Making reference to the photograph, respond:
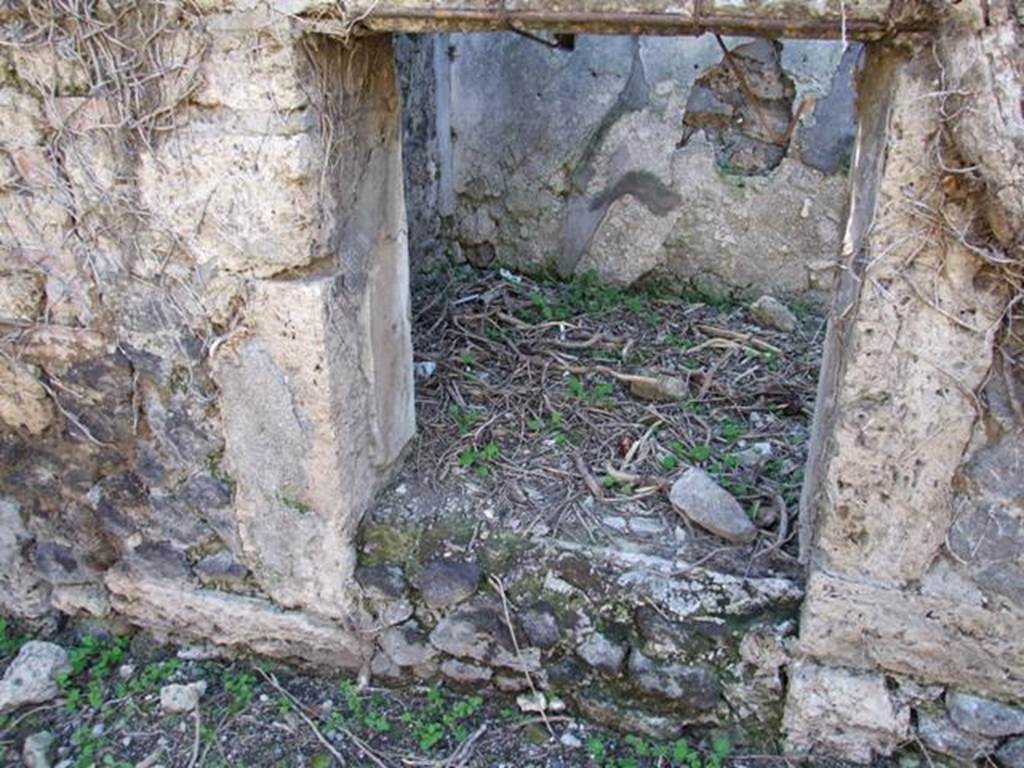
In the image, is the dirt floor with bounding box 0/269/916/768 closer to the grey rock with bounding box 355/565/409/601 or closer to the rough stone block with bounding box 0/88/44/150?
the grey rock with bounding box 355/565/409/601

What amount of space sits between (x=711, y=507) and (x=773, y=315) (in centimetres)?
163

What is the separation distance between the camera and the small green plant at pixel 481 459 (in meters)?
2.61

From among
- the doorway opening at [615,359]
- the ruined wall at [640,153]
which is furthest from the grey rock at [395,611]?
the ruined wall at [640,153]

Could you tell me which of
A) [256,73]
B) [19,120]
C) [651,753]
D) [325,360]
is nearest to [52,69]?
[19,120]

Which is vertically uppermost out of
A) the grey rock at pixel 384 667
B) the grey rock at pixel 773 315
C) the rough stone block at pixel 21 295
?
the rough stone block at pixel 21 295

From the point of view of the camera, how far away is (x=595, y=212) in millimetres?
4090

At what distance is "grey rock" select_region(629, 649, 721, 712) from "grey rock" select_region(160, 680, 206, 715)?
1.24 metres

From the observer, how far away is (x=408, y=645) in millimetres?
2498

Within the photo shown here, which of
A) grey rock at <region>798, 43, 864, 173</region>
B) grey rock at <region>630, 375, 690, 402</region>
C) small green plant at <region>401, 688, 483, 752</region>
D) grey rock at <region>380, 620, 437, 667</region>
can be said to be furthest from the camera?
grey rock at <region>798, 43, 864, 173</region>

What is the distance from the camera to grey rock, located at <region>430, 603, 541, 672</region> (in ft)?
7.86

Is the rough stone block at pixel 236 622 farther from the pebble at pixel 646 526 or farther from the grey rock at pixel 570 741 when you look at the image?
the pebble at pixel 646 526

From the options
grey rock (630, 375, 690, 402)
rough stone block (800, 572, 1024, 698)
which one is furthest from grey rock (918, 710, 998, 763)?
grey rock (630, 375, 690, 402)

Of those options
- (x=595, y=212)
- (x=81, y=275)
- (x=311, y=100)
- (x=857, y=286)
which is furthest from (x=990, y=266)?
(x=595, y=212)

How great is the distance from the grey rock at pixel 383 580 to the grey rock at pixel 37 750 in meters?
0.93
